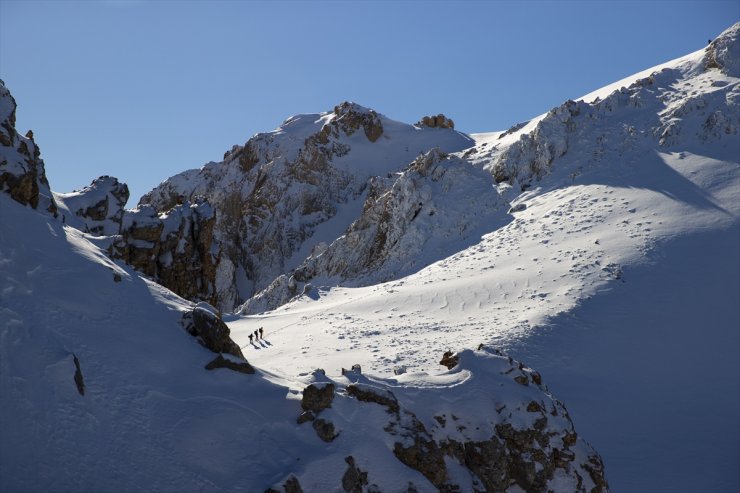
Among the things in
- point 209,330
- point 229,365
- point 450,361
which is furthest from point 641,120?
point 229,365

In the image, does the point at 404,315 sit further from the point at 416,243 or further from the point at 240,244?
the point at 240,244

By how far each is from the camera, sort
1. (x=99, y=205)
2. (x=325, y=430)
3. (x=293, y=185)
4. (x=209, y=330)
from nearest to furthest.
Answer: (x=325, y=430) < (x=209, y=330) < (x=99, y=205) < (x=293, y=185)

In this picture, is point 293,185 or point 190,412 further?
point 293,185

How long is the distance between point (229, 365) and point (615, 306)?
785 inches

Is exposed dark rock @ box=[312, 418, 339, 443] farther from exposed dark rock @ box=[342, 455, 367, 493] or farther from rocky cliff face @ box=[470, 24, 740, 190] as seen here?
rocky cliff face @ box=[470, 24, 740, 190]

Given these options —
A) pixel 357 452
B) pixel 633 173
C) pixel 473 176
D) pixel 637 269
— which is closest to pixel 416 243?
pixel 473 176

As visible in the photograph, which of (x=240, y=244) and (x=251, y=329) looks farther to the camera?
(x=240, y=244)

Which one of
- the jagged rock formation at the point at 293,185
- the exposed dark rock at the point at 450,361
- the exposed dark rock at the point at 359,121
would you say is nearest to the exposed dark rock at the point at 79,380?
the exposed dark rock at the point at 450,361

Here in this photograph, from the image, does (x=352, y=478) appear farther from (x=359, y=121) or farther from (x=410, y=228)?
(x=359, y=121)

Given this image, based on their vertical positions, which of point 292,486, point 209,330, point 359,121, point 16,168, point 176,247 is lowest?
point 292,486

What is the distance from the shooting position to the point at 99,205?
118 feet

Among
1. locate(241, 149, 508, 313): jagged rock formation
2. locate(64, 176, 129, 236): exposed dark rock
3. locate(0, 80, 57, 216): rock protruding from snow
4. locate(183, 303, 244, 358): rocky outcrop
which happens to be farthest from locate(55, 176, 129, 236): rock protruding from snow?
locate(183, 303, 244, 358): rocky outcrop

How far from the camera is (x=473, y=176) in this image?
52625mm

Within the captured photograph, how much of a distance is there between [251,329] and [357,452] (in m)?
24.6
